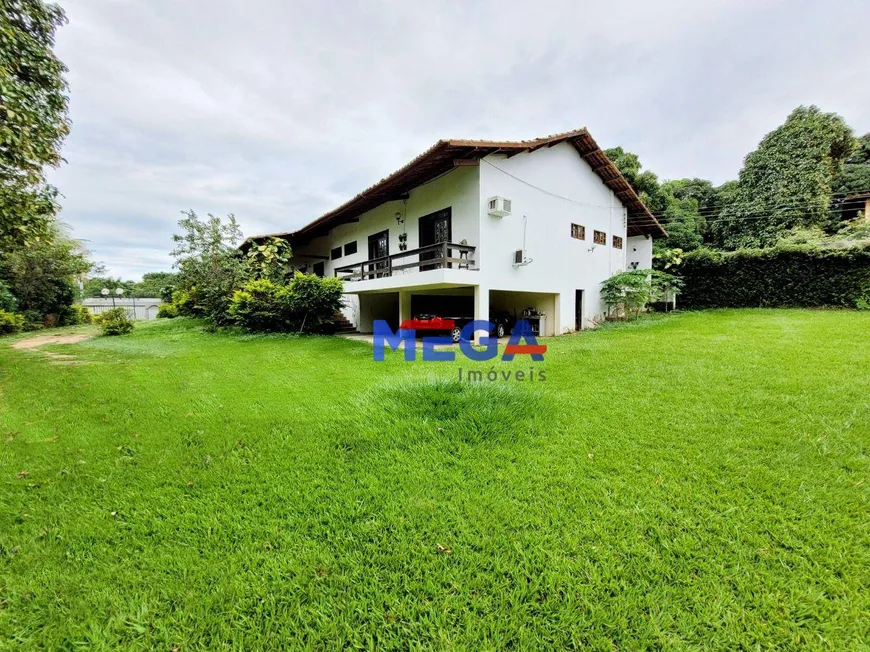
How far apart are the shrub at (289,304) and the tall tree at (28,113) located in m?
6.23

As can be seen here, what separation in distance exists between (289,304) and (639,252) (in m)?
16.4

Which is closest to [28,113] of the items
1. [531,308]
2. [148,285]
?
[531,308]

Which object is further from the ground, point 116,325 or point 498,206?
point 498,206

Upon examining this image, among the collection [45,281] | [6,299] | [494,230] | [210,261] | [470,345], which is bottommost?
[470,345]

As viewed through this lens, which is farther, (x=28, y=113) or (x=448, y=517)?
(x=28, y=113)

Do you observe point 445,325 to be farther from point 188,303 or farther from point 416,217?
point 188,303

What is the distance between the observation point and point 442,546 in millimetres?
2320

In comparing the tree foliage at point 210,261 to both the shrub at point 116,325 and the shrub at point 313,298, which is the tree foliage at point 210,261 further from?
the shrub at point 313,298

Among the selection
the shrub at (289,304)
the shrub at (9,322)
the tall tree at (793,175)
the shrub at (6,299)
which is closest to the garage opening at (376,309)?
the shrub at (289,304)

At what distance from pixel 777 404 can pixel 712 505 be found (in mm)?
2673

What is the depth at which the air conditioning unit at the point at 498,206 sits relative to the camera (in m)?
9.71

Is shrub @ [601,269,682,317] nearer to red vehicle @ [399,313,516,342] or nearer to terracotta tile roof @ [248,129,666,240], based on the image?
terracotta tile roof @ [248,129,666,240]

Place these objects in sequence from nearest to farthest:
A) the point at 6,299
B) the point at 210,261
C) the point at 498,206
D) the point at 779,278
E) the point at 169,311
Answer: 1. the point at 498,206
2. the point at 779,278
3. the point at 6,299
4. the point at 210,261
5. the point at 169,311

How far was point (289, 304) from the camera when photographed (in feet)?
Result: 42.4
